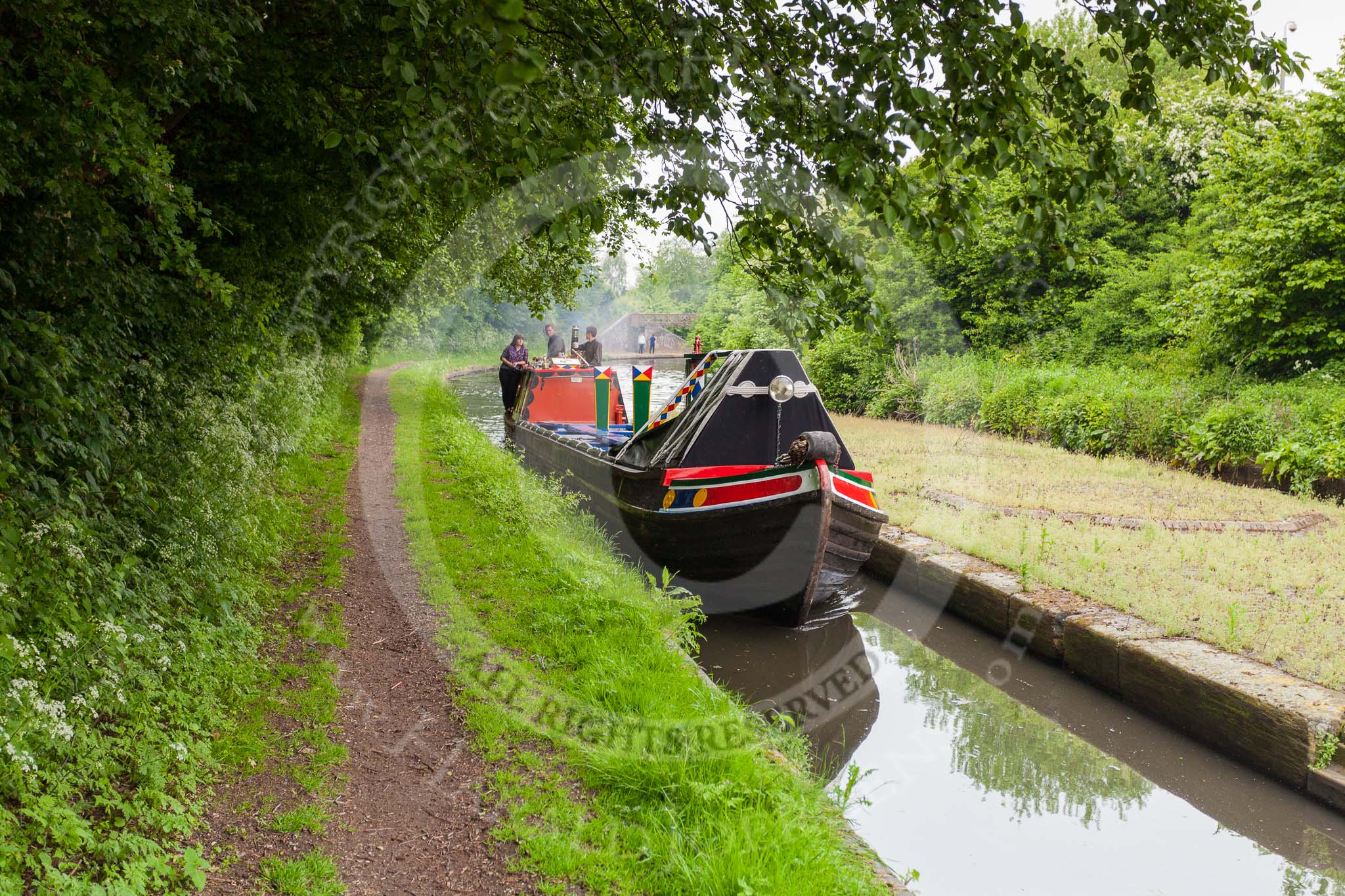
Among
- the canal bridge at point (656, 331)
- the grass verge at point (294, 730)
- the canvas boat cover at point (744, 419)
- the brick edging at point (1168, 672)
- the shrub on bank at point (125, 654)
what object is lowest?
the brick edging at point (1168, 672)

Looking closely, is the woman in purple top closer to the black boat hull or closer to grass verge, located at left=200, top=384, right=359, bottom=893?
the black boat hull

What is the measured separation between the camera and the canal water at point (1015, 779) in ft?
13.5

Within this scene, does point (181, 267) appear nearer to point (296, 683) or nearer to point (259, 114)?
point (259, 114)

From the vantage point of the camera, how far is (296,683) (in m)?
4.46

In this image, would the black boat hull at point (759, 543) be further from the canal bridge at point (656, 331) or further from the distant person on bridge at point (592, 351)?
the canal bridge at point (656, 331)

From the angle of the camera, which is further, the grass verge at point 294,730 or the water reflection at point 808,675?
the water reflection at point 808,675

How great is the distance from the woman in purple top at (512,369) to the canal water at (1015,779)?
985 centimetres

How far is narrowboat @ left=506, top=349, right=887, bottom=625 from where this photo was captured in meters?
6.73

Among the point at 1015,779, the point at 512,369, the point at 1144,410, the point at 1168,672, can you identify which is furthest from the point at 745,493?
the point at 512,369

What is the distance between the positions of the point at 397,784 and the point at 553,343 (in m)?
13.1

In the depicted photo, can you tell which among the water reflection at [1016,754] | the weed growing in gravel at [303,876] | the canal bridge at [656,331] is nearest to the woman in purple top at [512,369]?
the water reflection at [1016,754]

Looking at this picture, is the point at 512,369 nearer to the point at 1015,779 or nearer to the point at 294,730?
the point at 294,730

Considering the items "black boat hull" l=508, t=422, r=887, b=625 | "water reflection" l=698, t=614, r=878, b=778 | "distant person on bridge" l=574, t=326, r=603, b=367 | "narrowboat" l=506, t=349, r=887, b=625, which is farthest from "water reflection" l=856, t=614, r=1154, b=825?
"distant person on bridge" l=574, t=326, r=603, b=367

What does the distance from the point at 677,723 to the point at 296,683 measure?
6.74ft
